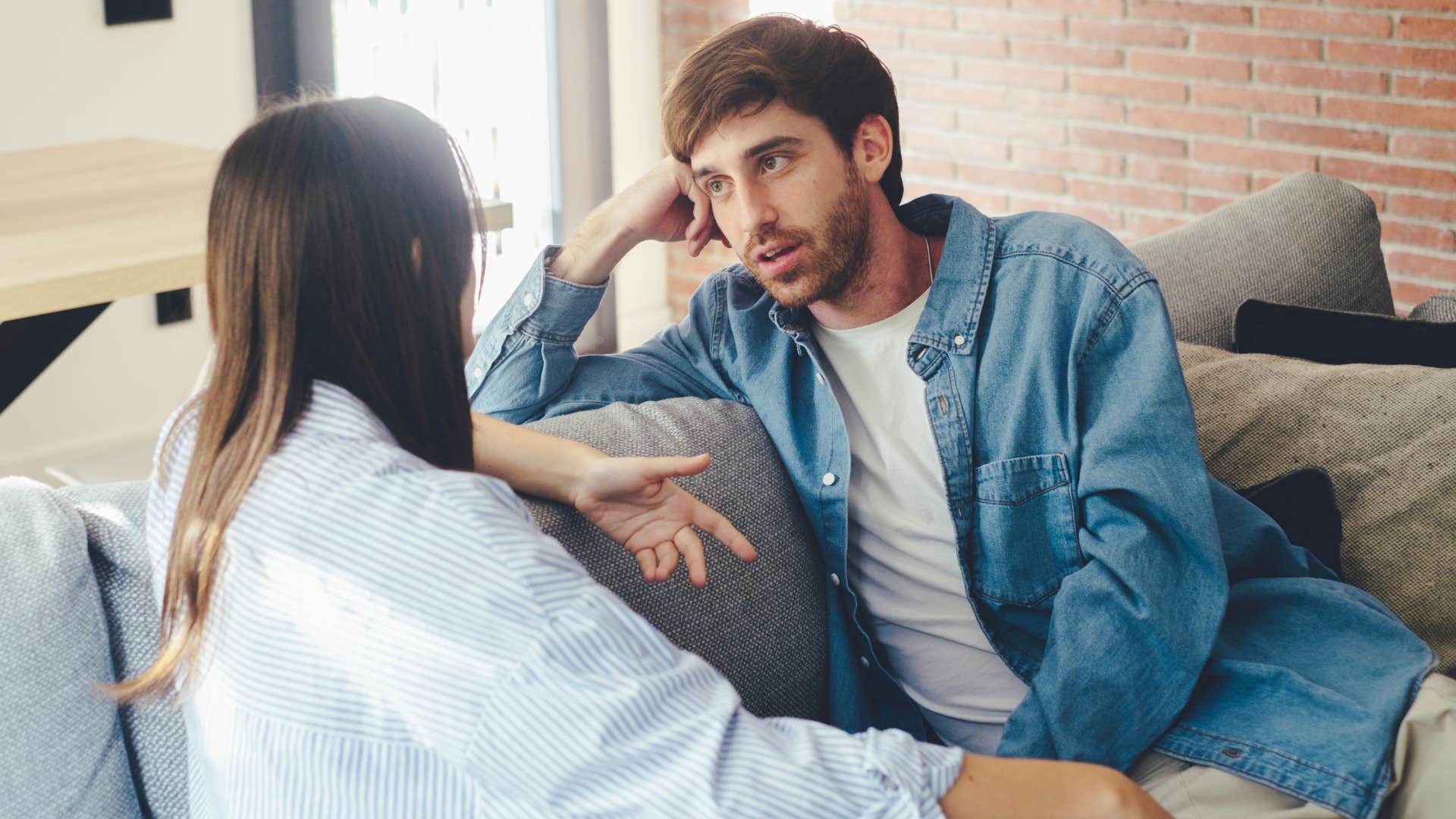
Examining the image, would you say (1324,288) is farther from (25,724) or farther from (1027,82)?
(1027,82)

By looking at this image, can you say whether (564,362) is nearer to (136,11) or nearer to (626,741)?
(626,741)

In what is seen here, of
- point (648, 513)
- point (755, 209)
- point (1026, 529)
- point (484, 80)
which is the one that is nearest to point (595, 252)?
point (755, 209)

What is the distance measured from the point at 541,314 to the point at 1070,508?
25.3 inches

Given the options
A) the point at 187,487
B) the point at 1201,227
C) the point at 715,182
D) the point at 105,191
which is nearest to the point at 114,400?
the point at 105,191

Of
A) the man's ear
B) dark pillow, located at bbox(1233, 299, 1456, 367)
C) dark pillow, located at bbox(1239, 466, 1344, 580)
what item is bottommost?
dark pillow, located at bbox(1239, 466, 1344, 580)

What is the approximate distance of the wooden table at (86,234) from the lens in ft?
6.15

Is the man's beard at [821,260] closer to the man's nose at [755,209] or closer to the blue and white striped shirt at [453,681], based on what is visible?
the man's nose at [755,209]

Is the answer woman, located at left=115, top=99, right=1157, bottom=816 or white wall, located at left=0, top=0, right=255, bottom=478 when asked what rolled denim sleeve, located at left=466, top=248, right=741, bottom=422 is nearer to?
woman, located at left=115, top=99, right=1157, bottom=816

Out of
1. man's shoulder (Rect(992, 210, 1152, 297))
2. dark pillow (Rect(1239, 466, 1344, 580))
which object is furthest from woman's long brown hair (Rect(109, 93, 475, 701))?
dark pillow (Rect(1239, 466, 1344, 580))

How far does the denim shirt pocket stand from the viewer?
1511mm

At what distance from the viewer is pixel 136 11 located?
340 cm

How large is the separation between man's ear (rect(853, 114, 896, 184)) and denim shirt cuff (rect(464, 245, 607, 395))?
358 mm

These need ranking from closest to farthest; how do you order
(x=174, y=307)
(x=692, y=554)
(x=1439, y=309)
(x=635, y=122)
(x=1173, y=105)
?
(x=692, y=554) → (x=1439, y=309) → (x=174, y=307) → (x=1173, y=105) → (x=635, y=122)

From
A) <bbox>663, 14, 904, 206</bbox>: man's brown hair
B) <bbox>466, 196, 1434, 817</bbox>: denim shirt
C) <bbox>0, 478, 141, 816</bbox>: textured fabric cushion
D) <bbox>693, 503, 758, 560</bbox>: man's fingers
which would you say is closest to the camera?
<bbox>0, 478, 141, 816</bbox>: textured fabric cushion
